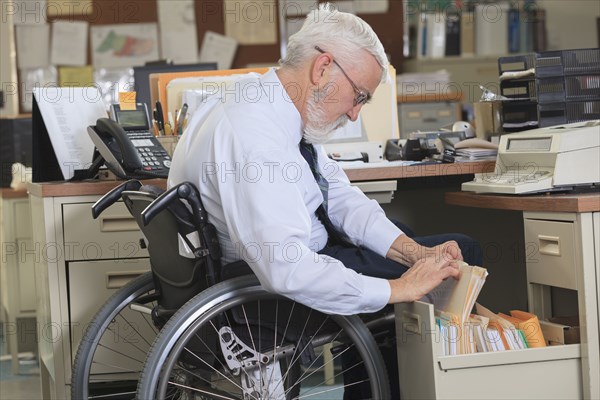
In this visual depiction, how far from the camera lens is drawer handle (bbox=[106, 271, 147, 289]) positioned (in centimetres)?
251

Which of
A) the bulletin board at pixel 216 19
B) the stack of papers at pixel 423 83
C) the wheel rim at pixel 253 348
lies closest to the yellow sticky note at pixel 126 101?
the wheel rim at pixel 253 348

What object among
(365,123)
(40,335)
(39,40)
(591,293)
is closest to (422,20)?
(39,40)

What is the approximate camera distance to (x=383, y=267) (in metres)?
2.12

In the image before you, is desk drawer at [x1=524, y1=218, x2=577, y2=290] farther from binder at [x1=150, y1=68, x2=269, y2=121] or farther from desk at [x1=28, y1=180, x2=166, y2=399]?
binder at [x1=150, y1=68, x2=269, y2=121]

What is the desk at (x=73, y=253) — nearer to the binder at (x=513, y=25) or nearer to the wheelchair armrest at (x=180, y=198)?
the wheelchair armrest at (x=180, y=198)

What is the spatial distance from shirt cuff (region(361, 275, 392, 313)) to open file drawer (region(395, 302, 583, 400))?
9 centimetres

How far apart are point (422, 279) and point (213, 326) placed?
43 cm

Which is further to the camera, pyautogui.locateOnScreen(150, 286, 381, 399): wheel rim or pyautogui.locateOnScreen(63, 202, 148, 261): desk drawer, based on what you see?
pyautogui.locateOnScreen(63, 202, 148, 261): desk drawer

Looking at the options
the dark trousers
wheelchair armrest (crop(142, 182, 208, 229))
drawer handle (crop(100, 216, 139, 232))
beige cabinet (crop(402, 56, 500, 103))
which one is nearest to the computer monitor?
drawer handle (crop(100, 216, 139, 232))

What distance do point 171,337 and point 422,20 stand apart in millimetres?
4838

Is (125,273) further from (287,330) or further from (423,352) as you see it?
(423,352)

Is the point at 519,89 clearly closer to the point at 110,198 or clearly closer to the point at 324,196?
the point at 324,196

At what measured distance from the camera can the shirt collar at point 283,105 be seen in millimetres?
1906

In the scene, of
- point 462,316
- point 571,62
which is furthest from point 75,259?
point 571,62
